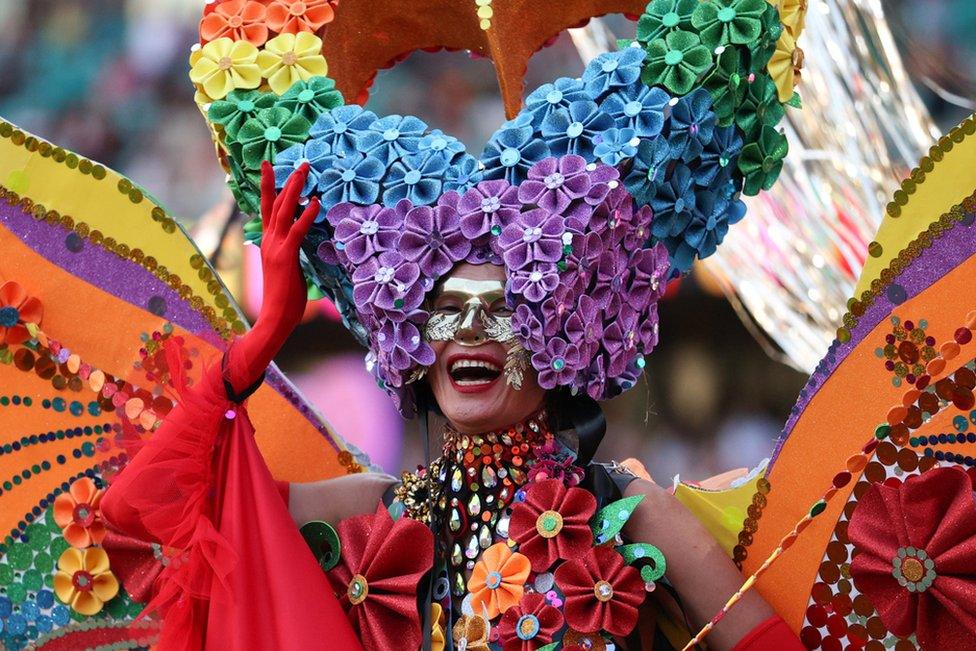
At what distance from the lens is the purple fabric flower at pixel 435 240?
2318mm

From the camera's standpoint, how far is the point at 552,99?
7.83 ft

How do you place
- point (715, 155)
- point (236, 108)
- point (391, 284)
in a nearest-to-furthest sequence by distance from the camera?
1. point (391, 284)
2. point (715, 155)
3. point (236, 108)

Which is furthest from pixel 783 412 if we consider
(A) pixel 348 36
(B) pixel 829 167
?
(A) pixel 348 36

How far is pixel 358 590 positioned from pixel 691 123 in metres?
0.89

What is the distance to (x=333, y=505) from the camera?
2578mm

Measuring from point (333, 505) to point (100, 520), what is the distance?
16.1 inches

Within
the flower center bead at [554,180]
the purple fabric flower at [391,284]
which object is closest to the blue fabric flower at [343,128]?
the purple fabric flower at [391,284]

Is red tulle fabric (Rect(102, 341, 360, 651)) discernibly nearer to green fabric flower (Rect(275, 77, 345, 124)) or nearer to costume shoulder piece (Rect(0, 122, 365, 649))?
costume shoulder piece (Rect(0, 122, 365, 649))

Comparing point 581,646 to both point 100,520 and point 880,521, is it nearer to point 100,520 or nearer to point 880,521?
point 880,521

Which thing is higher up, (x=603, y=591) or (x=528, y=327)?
(x=528, y=327)

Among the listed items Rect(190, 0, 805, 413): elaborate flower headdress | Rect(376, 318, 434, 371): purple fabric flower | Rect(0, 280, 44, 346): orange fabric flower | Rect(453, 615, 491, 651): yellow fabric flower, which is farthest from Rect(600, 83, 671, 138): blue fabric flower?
Rect(0, 280, 44, 346): orange fabric flower

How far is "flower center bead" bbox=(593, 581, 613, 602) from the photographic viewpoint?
228 centimetres

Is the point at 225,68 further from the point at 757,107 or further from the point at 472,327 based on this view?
the point at 757,107

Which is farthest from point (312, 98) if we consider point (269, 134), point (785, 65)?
point (785, 65)
